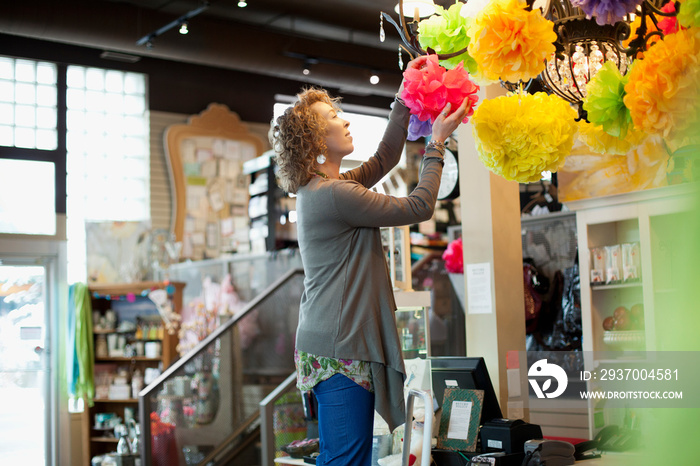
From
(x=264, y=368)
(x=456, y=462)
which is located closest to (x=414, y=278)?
(x=264, y=368)

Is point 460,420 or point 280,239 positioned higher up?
point 280,239

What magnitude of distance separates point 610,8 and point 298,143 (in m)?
0.99

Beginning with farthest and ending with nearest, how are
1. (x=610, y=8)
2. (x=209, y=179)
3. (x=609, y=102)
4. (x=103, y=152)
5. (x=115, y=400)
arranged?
(x=209, y=179) < (x=103, y=152) < (x=115, y=400) < (x=609, y=102) < (x=610, y=8)

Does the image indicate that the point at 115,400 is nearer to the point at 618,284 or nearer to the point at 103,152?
the point at 103,152

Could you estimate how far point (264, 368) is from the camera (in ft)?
20.5

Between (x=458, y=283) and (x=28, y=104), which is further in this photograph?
(x=28, y=104)

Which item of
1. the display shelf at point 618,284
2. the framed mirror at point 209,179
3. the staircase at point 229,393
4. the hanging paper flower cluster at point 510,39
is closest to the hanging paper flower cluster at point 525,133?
the hanging paper flower cluster at point 510,39

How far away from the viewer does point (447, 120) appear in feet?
6.36

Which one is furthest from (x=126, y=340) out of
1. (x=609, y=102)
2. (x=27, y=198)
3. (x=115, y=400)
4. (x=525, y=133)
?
(x=609, y=102)

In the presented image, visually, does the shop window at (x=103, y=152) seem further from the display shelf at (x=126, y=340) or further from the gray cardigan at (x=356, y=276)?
the gray cardigan at (x=356, y=276)

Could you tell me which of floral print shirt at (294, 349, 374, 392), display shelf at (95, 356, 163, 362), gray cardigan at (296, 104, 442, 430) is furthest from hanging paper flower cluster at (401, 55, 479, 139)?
display shelf at (95, 356, 163, 362)

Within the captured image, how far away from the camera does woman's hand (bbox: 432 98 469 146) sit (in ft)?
6.37

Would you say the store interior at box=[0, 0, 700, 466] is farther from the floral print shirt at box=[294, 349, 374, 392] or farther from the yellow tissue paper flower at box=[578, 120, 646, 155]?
the floral print shirt at box=[294, 349, 374, 392]

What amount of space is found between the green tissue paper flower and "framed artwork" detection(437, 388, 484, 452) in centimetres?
177
